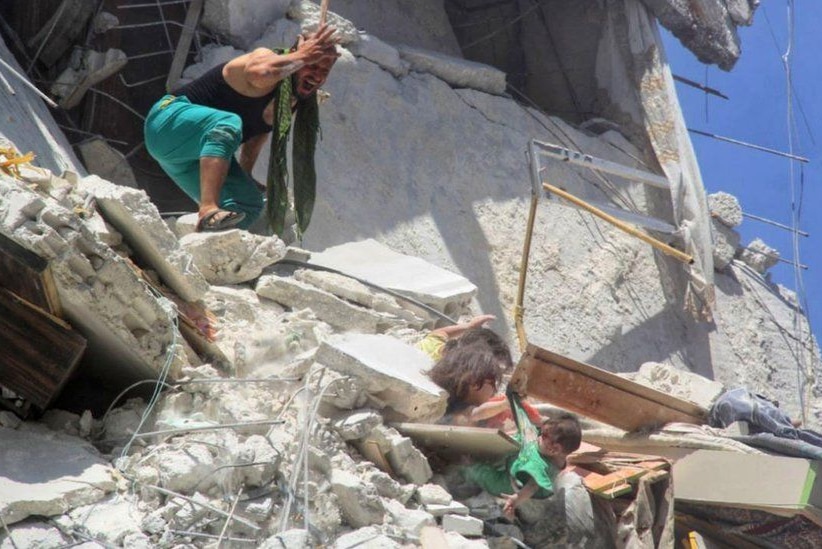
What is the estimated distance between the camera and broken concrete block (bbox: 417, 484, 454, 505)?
5727 millimetres

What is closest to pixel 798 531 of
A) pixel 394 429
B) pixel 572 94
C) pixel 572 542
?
pixel 572 542

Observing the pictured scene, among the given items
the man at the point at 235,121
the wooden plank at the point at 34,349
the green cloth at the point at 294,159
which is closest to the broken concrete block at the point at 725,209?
the green cloth at the point at 294,159

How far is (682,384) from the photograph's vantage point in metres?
8.04

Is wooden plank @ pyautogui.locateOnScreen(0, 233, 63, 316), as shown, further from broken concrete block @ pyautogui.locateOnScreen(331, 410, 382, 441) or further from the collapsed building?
broken concrete block @ pyautogui.locateOnScreen(331, 410, 382, 441)

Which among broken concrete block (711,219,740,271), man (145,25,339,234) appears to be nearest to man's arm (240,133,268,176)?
man (145,25,339,234)

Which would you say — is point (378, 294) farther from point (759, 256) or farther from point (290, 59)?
point (759, 256)

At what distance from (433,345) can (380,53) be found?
3657mm

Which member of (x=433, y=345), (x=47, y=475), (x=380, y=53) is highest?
(x=380, y=53)

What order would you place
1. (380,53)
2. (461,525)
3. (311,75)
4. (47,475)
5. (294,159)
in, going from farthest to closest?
(380,53), (294,159), (311,75), (461,525), (47,475)

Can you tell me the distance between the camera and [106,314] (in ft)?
17.6

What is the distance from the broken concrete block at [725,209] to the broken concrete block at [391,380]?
5866 mm

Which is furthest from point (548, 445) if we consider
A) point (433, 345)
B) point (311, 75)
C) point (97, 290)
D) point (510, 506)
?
point (311, 75)

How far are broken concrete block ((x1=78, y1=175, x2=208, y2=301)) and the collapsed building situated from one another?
0.4 inches

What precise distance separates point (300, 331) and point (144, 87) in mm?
3237
